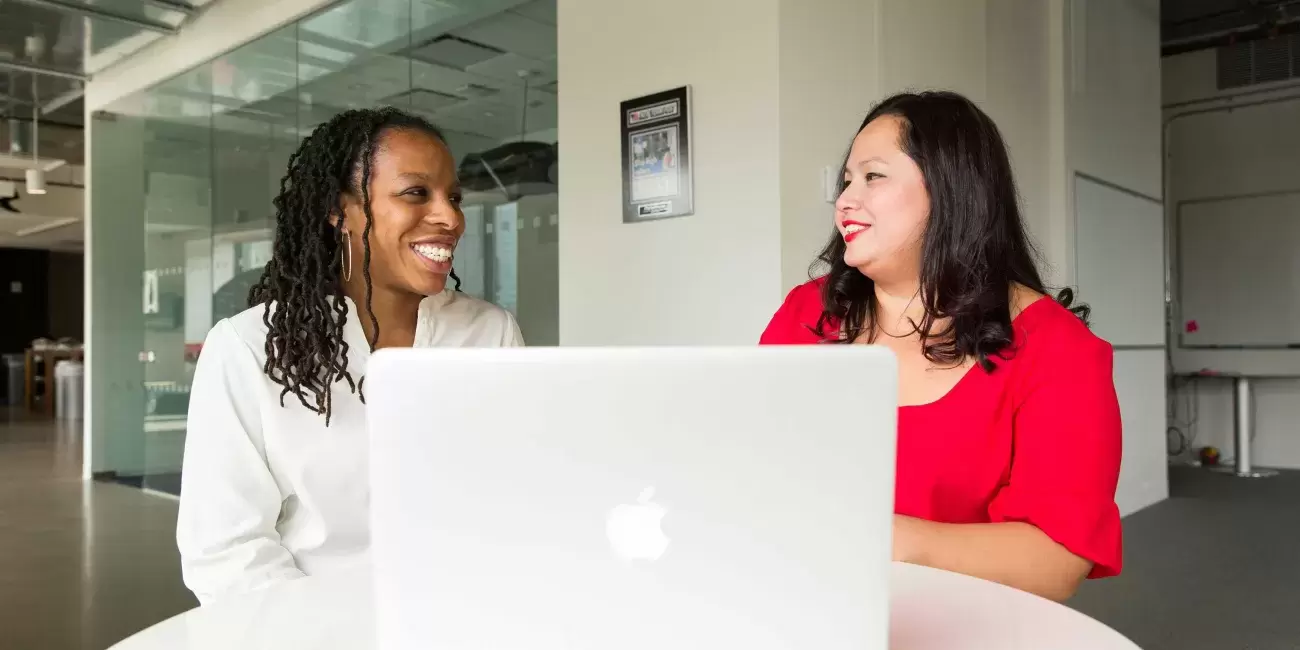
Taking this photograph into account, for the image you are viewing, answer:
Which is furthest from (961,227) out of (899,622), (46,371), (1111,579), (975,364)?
(46,371)

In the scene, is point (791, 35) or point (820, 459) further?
point (791, 35)

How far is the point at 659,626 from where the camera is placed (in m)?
0.49

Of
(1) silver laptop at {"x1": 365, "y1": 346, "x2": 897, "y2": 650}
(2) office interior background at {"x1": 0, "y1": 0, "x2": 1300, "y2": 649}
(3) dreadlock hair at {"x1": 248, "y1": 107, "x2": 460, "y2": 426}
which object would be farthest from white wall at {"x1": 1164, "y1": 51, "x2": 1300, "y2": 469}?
(1) silver laptop at {"x1": 365, "y1": 346, "x2": 897, "y2": 650}

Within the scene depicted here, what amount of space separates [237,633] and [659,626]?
44 centimetres

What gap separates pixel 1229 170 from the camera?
23.3 feet

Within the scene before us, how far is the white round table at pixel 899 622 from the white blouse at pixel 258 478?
15.7 inches

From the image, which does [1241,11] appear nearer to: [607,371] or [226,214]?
[226,214]

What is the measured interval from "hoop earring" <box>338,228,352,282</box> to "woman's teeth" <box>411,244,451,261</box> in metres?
0.13

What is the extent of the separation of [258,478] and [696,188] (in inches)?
78.5

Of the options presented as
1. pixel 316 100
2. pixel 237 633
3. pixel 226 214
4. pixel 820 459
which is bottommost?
pixel 237 633

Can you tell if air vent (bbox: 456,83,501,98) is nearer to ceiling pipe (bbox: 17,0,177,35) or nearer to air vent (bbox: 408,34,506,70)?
air vent (bbox: 408,34,506,70)

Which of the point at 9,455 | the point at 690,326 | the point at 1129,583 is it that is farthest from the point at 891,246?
the point at 9,455

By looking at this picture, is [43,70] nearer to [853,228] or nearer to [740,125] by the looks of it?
[740,125]

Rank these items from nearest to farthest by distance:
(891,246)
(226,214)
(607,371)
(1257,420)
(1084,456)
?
1. (607,371)
2. (1084,456)
3. (891,246)
4. (226,214)
5. (1257,420)
